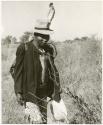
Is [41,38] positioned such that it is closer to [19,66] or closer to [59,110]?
[19,66]

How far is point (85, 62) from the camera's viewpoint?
6.96 m

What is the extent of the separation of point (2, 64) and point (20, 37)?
245 mm

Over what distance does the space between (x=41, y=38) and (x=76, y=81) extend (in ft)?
1.38

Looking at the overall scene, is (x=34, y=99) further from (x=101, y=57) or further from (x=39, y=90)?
(x=101, y=57)

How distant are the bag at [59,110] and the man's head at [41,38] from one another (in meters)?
0.45

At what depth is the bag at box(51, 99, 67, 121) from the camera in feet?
22.7

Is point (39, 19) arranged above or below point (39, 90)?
above

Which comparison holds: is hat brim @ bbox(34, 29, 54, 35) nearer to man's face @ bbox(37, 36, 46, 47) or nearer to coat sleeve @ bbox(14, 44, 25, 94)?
man's face @ bbox(37, 36, 46, 47)

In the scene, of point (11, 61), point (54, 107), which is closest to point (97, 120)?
point (54, 107)

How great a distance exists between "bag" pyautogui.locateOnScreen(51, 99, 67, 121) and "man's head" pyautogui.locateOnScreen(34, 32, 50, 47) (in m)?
A: 0.45

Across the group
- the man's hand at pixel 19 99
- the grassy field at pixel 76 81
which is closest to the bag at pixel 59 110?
the grassy field at pixel 76 81

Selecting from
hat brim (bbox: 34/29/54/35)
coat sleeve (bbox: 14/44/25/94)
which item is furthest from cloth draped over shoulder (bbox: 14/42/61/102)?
hat brim (bbox: 34/29/54/35)

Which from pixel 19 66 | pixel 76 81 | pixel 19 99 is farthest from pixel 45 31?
pixel 19 99

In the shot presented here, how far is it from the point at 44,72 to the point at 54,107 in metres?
0.27
